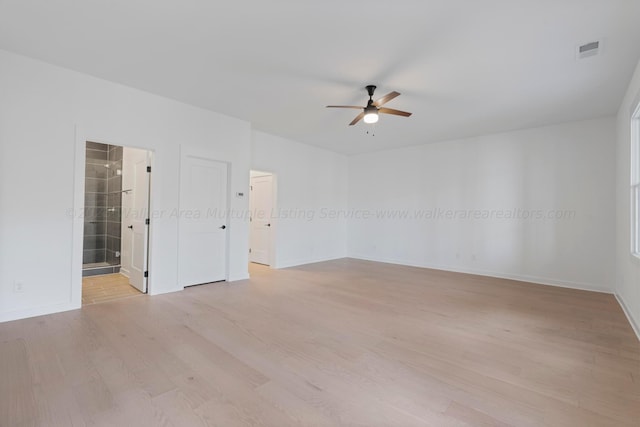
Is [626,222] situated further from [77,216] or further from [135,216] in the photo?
[135,216]

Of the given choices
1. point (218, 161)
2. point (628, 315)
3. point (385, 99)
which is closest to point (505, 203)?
point (628, 315)

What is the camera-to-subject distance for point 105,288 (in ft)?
14.8

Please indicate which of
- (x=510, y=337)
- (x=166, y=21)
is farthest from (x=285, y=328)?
(x=166, y=21)

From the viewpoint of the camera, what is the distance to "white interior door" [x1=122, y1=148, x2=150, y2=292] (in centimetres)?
432

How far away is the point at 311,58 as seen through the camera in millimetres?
3117

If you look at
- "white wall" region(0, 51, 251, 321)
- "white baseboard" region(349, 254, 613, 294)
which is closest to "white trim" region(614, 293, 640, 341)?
"white baseboard" region(349, 254, 613, 294)

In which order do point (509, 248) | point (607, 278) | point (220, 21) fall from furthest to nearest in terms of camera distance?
1. point (509, 248)
2. point (607, 278)
3. point (220, 21)

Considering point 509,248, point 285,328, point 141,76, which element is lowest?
point 285,328

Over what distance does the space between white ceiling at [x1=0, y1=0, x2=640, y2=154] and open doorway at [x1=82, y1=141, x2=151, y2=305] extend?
1.58 meters

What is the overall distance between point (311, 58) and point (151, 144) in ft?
8.45

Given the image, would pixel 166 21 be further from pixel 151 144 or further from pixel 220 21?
pixel 151 144

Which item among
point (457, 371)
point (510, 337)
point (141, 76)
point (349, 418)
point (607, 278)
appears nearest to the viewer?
point (349, 418)

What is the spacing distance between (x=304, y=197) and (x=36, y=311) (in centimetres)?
491

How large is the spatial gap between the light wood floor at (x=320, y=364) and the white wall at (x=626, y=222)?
28 centimetres
